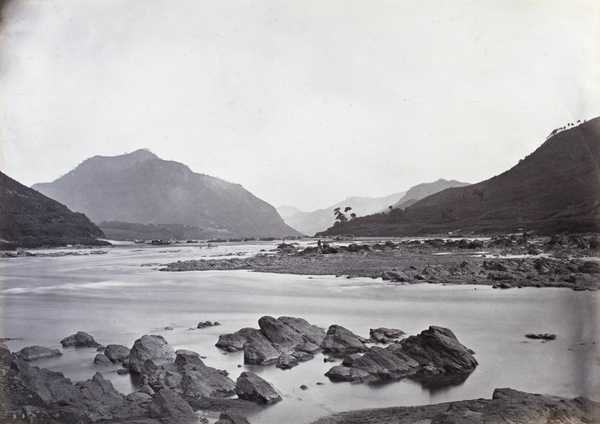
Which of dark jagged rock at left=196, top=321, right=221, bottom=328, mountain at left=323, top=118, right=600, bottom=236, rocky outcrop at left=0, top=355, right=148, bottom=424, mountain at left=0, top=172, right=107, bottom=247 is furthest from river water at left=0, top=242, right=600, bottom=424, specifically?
mountain at left=0, top=172, right=107, bottom=247

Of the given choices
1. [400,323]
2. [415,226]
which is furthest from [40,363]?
[415,226]

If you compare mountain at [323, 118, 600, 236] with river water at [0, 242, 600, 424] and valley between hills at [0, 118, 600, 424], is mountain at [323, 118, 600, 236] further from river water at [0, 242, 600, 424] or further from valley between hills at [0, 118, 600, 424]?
river water at [0, 242, 600, 424]

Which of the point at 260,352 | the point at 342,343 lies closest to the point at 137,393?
the point at 260,352

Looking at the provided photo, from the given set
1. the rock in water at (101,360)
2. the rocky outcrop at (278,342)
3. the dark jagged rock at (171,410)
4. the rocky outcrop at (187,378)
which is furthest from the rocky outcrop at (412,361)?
the rock in water at (101,360)

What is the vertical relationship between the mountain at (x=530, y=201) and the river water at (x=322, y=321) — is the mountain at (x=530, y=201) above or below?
above

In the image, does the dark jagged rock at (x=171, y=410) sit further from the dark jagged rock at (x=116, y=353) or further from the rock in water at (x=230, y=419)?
the dark jagged rock at (x=116, y=353)

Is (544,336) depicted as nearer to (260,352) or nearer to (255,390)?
(260,352)

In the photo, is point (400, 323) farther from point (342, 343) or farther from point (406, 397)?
point (406, 397)

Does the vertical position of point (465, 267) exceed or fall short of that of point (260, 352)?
it exceeds it
